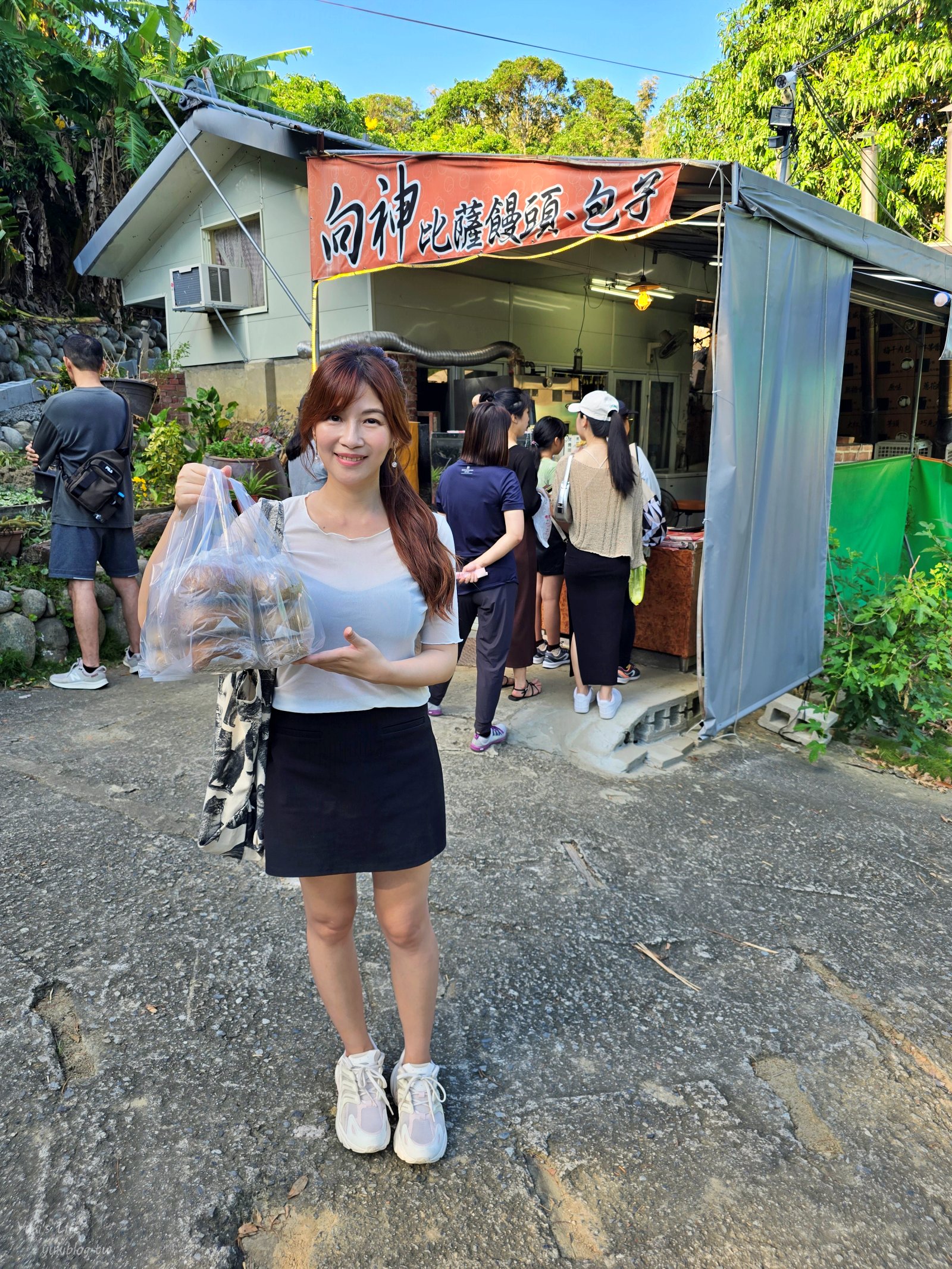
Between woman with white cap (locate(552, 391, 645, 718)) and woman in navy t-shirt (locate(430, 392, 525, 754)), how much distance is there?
48cm

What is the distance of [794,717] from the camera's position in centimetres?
496

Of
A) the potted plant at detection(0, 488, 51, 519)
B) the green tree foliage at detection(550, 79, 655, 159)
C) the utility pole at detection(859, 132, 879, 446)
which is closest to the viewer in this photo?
the potted plant at detection(0, 488, 51, 519)

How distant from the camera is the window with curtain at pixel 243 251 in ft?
31.8

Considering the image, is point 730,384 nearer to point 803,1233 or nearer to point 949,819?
point 949,819

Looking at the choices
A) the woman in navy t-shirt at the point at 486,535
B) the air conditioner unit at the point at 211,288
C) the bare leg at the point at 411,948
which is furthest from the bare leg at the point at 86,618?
the air conditioner unit at the point at 211,288

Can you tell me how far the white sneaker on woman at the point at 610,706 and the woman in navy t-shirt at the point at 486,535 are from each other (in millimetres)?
661

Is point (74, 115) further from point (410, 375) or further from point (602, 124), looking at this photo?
point (602, 124)

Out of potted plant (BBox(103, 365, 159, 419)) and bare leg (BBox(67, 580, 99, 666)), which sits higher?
potted plant (BBox(103, 365, 159, 419))

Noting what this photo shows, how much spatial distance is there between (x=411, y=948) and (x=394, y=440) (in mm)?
1155

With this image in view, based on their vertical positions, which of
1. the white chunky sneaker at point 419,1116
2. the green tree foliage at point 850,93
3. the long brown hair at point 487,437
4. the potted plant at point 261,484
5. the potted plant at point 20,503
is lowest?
the white chunky sneaker at point 419,1116

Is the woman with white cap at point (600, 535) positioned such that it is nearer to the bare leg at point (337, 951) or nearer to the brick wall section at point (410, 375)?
the bare leg at point (337, 951)

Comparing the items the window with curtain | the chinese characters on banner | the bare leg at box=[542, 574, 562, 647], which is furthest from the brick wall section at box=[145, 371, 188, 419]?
the bare leg at box=[542, 574, 562, 647]

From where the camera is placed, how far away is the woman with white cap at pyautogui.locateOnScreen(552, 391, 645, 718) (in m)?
4.52

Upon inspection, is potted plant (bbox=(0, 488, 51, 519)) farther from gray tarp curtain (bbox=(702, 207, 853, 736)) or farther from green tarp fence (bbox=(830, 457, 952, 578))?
green tarp fence (bbox=(830, 457, 952, 578))
